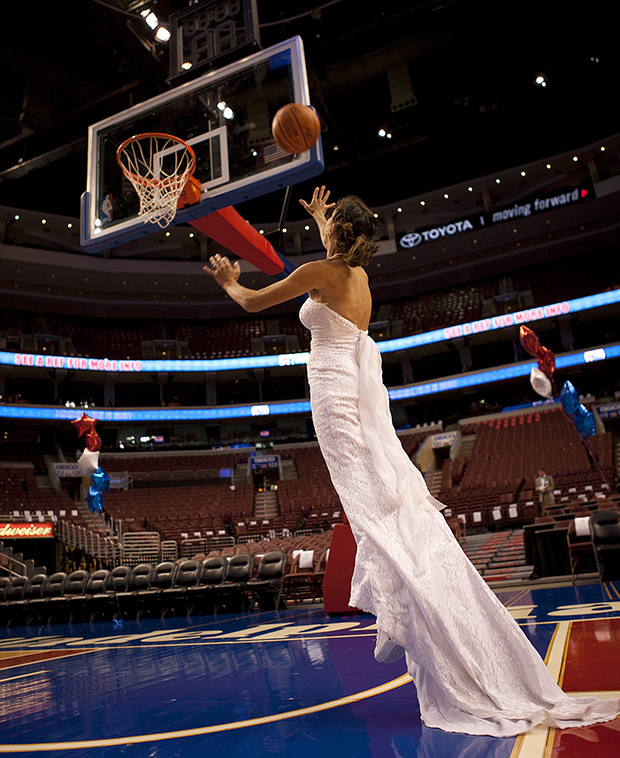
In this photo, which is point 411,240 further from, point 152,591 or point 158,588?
point 152,591

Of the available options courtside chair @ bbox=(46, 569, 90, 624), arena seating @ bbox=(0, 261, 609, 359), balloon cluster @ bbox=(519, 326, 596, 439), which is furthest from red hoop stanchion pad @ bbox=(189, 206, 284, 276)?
arena seating @ bbox=(0, 261, 609, 359)

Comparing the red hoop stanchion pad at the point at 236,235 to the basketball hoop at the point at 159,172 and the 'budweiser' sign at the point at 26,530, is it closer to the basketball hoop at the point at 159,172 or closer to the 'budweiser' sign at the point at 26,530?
the basketball hoop at the point at 159,172

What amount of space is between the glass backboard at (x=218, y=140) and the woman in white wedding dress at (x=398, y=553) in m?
3.38

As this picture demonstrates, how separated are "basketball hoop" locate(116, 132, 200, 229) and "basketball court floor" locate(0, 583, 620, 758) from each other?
400 centimetres

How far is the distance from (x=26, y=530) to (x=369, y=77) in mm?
17773

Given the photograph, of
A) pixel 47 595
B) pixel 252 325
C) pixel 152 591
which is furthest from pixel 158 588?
pixel 252 325

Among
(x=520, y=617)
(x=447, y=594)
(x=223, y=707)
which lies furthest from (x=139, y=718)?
(x=520, y=617)

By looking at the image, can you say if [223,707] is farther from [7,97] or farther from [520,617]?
[7,97]

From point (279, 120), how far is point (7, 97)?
15862mm

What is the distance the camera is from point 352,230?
2.29 metres

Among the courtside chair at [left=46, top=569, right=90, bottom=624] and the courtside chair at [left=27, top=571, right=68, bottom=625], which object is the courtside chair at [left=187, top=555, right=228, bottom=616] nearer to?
the courtside chair at [left=46, top=569, right=90, bottom=624]

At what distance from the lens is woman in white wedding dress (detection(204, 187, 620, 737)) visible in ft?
5.57

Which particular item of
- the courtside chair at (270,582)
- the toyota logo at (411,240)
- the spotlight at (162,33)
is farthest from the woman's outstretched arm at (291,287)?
the toyota logo at (411,240)

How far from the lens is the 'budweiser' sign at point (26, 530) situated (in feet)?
53.6
